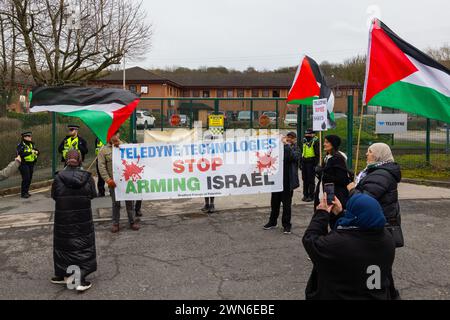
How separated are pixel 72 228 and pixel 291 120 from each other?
30.4ft

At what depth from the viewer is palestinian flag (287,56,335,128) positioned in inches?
333

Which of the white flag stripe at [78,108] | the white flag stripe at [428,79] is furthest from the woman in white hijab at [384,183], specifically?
the white flag stripe at [78,108]

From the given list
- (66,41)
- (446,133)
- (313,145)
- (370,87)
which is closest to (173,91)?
(66,41)

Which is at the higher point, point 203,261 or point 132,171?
point 132,171

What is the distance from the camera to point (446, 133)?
51.8ft

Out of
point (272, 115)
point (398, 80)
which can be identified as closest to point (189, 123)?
point (272, 115)

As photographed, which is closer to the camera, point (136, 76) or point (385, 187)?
point (385, 187)

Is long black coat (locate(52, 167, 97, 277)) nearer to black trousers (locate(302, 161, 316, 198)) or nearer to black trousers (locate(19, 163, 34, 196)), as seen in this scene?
black trousers (locate(302, 161, 316, 198))

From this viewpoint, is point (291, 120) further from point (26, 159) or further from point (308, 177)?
point (26, 159)

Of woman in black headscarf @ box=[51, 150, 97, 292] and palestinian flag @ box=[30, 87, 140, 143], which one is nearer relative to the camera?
woman in black headscarf @ box=[51, 150, 97, 292]

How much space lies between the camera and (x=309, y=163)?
33.6 ft

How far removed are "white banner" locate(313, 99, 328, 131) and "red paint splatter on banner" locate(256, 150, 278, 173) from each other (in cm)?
122

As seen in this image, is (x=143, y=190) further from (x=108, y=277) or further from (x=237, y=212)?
(x=108, y=277)

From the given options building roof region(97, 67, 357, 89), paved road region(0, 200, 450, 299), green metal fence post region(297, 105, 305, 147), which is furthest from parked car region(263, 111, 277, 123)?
building roof region(97, 67, 357, 89)
